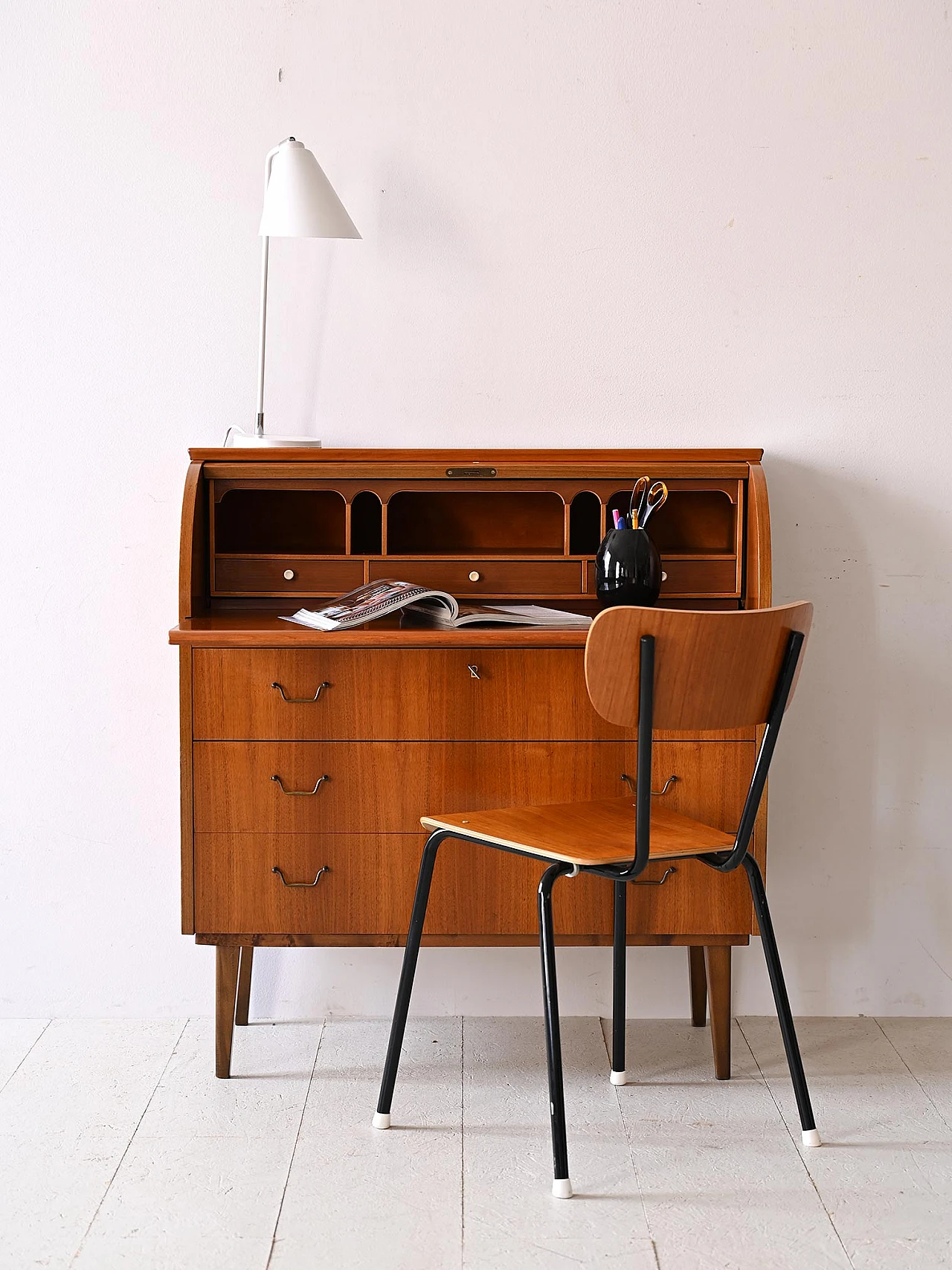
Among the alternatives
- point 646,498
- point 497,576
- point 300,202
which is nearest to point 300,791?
point 497,576

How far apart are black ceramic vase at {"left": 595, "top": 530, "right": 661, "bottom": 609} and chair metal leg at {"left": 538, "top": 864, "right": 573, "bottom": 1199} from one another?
0.53 meters

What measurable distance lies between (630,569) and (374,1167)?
41.8 inches

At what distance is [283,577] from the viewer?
7.36 ft

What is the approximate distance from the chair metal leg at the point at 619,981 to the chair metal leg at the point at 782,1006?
238mm

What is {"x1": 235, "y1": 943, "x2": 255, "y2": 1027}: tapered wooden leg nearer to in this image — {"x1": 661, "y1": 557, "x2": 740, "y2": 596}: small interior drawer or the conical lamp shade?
{"x1": 661, "y1": 557, "x2": 740, "y2": 596}: small interior drawer

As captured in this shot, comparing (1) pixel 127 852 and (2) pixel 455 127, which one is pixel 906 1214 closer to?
(1) pixel 127 852

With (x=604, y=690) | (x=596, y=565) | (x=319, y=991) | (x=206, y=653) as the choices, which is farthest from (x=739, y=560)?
(x=319, y=991)

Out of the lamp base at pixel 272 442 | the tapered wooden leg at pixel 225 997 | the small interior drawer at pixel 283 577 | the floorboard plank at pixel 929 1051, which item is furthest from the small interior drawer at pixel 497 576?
the floorboard plank at pixel 929 1051

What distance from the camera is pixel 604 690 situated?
5.38 feet

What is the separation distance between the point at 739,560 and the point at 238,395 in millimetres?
1060

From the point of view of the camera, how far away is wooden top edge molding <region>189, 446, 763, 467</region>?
215 cm

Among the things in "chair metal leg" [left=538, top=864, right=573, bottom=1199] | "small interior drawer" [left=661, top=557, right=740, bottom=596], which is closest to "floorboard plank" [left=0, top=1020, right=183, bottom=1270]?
"chair metal leg" [left=538, top=864, right=573, bottom=1199]

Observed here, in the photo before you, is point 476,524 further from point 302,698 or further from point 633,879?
point 633,879

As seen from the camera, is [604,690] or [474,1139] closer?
[604,690]
